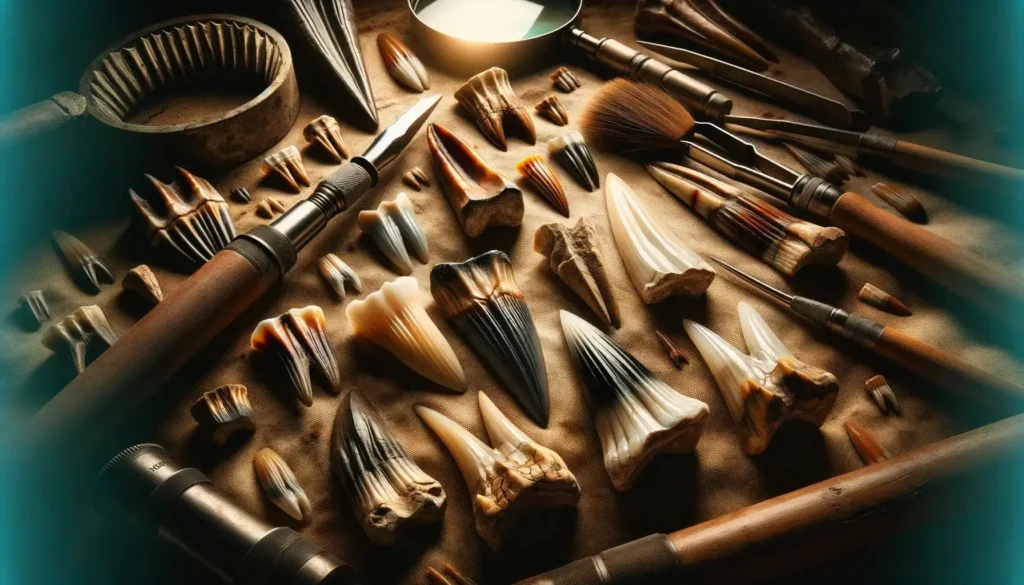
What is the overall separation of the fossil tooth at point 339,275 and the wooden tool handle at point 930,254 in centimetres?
109

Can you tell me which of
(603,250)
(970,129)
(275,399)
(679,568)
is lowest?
(275,399)

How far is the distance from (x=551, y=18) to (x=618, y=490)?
5.46ft

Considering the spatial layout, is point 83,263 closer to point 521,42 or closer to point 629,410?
point 629,410

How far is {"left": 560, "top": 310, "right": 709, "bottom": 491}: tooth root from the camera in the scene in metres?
1.28

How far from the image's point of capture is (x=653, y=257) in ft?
5.35

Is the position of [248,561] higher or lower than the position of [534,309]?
lower

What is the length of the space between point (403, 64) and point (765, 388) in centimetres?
150

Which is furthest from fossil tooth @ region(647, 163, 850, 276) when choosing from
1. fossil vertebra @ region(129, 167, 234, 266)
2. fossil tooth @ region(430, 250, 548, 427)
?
fossil vertebra @ region(129, 167, 234, 266)

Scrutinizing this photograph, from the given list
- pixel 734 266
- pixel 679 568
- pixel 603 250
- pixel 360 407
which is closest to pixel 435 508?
pixel 360 407

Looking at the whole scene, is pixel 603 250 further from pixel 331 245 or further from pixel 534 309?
pixel 331 245

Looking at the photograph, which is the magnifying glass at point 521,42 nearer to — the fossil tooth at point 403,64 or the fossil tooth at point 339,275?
the fossil tooth at point 403,64

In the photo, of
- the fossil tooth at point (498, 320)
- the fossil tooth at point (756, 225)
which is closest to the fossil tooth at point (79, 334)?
the fossil tooth at point (498, 320)

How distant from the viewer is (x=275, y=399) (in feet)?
4.78

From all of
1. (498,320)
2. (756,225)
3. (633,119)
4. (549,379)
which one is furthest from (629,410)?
(633,119)
